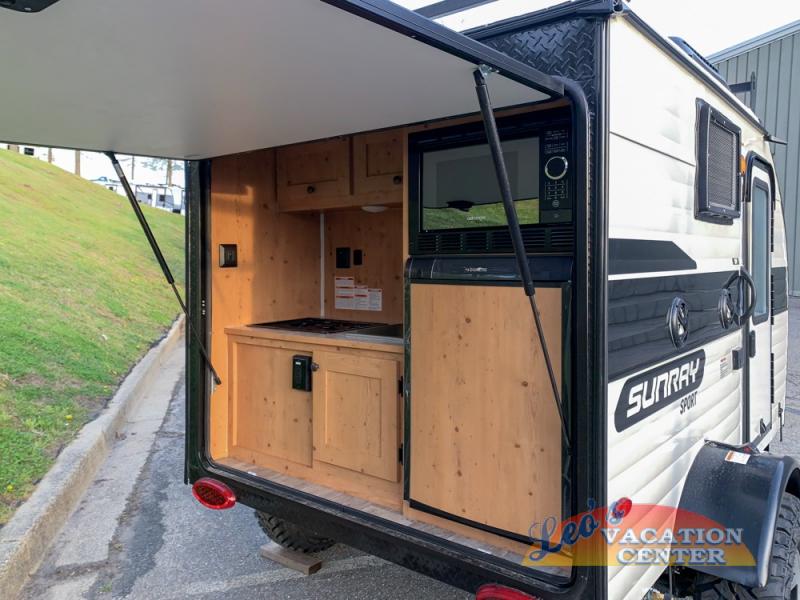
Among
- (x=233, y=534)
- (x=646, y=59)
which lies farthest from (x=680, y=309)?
(x=233, y=534)

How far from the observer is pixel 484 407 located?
7.24 ft

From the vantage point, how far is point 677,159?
2.29 meters

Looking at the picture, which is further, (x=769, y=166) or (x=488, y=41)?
(x=769, y=166)

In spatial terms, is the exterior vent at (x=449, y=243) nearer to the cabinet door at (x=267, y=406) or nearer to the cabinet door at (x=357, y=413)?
the cabinet door at (x=357, y=413)

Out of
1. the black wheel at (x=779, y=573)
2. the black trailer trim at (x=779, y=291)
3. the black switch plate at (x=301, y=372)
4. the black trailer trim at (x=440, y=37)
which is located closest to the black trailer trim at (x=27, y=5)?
the black trailer trim at (x=440, y=37)

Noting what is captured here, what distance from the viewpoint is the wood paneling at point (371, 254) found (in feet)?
12.5

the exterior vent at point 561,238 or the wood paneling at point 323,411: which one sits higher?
the exterior vent at point 561,238

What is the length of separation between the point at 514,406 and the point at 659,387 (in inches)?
21.2

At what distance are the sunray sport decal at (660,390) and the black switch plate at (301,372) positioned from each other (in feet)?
5.31

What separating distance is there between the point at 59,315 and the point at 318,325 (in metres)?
5.43

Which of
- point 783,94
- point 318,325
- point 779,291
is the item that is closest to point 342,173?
point 318,325

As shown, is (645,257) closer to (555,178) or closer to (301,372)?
(555,178)

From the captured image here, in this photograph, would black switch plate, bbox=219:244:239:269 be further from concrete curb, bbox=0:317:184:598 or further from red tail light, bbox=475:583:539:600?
red tail light, bbox=475:583:539:600

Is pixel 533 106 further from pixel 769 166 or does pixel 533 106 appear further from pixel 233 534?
pixel 233 534
